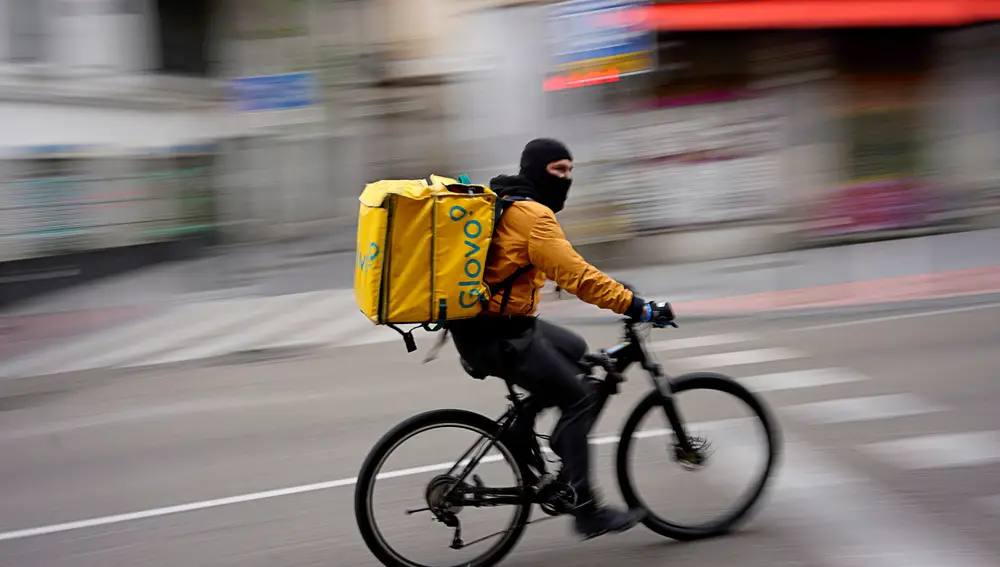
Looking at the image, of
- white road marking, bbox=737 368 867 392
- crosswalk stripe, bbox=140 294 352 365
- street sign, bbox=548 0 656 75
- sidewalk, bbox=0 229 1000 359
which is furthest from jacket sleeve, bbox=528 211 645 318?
street sign, bbox=548 0 656 75

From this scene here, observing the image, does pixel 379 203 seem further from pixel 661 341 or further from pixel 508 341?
pixel 661 341

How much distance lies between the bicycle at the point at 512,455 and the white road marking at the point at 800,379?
9.85 feet

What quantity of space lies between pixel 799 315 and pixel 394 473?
7.08m

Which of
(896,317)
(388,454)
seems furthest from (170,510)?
(896,317)

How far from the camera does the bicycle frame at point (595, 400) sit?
452cm

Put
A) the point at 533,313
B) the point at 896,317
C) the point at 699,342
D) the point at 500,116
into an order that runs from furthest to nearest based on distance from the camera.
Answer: the point at 500,116 → the point at 896,317 → the point at 699,342 → the point at 533,313

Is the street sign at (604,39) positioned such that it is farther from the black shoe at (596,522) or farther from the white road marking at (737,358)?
the black shoe at (596,522)

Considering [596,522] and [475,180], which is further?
[475,180]

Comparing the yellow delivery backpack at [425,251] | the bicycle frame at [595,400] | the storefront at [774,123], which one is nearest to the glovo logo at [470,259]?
the yellow delivery backpack at [425,251]

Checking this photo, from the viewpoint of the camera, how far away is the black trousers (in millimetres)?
4375

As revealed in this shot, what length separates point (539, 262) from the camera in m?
4.27

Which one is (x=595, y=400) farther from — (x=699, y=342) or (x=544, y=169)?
(x=699, y=342)

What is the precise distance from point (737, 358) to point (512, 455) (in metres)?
4.59

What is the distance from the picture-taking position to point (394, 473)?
14.5 ft
